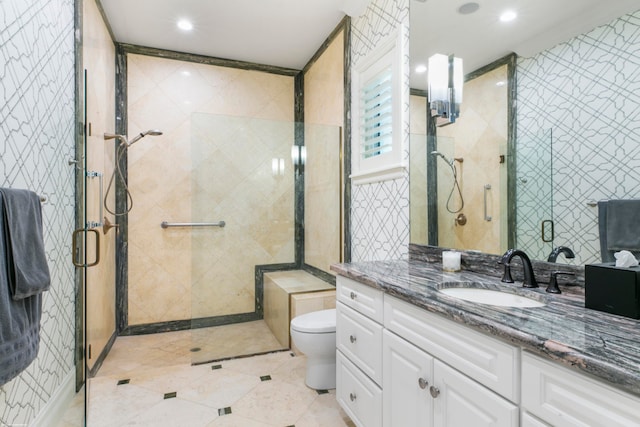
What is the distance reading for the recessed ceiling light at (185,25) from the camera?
9.30ft

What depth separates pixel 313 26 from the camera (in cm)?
290

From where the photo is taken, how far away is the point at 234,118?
3.02m

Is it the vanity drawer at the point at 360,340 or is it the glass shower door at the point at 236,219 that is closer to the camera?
the vanity drawer at the point at 360,340

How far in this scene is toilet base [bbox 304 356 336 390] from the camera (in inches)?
86.3

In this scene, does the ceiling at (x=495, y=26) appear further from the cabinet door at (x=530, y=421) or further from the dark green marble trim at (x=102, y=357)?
the dark green marble trim at (x=102, y=357)

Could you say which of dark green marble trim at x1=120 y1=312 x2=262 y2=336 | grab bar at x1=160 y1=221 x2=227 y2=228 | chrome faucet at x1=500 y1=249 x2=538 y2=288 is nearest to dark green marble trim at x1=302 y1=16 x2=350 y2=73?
grab bar at x1=160 y1=221 x2=227 y2=228

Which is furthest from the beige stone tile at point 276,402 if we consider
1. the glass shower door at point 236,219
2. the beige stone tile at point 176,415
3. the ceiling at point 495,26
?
the ceiling at point 495,26

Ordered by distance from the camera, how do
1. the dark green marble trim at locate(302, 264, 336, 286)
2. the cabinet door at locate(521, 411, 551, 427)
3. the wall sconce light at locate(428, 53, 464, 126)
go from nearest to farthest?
the cabinet door at locate(521, 411, 551, 427) → the wall sconce light at locate(428, 53, 464, 126) → the dark green marble trim at locate(302, 264, 336, 286)

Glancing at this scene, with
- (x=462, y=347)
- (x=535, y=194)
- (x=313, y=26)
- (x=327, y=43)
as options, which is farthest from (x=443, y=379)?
(x=327, y=43)

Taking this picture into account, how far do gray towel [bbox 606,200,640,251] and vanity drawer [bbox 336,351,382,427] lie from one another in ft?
3.44

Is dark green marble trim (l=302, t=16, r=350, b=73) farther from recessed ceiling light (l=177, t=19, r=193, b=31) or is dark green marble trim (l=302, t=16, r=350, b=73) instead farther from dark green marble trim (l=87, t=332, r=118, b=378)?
dark green marble trim (l=87, t=332, r=118, b=378)

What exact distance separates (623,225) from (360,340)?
3.64ft

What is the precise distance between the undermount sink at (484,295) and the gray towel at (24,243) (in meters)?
1.57

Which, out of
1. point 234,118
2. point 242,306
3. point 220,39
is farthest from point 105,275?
point 220,39
